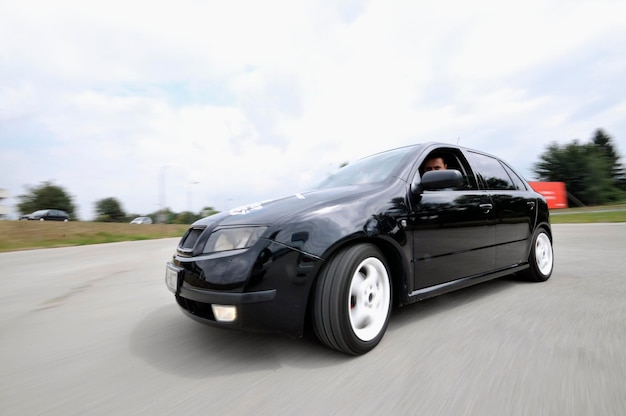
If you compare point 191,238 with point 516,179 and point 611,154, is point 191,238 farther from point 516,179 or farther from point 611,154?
point 611,154

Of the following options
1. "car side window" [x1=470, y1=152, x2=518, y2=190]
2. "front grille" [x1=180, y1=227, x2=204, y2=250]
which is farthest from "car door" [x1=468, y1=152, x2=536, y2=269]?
"front grille" [x1=180, y1=227, x2=204, y2=250]

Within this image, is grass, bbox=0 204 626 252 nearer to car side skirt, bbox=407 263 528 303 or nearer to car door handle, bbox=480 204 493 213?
car side skirt, bbox=407 263 528 303

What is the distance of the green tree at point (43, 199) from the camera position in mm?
59125

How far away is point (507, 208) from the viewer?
3.53m

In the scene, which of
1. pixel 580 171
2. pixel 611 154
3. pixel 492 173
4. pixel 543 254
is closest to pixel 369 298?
pixel 492 173

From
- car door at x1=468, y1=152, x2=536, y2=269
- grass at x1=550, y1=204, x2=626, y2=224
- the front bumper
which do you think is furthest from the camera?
grass at x1=550, y1=204, x2=626, y2=224

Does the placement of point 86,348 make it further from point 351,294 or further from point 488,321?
point 488,321

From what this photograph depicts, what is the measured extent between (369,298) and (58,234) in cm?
1761

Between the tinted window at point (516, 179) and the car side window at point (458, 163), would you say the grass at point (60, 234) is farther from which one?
the tinted window at point (516, 179)

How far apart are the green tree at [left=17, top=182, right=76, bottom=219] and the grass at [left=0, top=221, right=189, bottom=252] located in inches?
1964

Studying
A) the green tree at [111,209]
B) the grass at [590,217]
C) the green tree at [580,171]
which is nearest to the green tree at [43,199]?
the green tree at [111,209]

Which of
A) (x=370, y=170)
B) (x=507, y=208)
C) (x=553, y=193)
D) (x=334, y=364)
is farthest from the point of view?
(x=553, y=193)

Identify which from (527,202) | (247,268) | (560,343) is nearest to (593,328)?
(560,343)

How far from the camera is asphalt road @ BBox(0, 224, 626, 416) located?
165 cm
